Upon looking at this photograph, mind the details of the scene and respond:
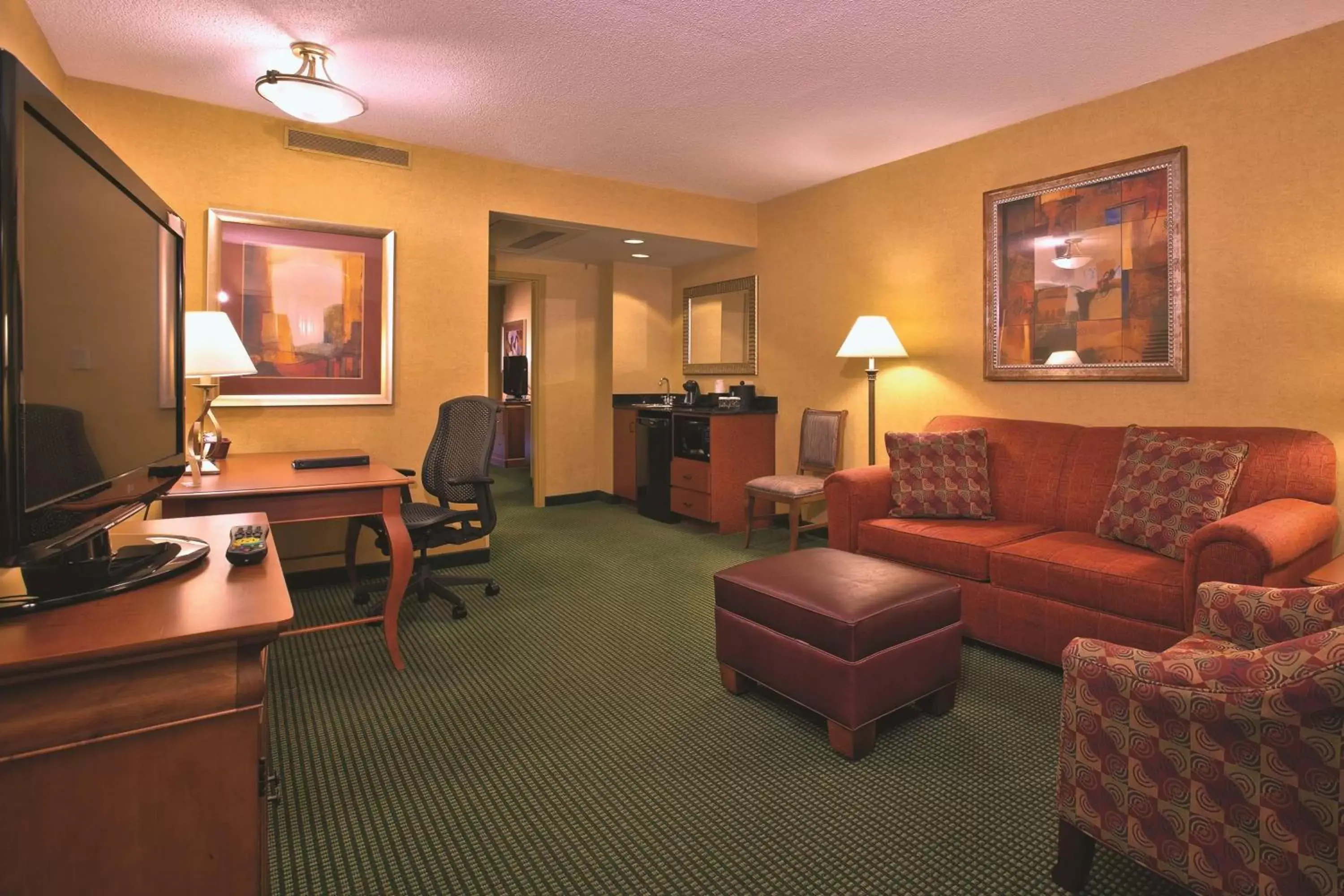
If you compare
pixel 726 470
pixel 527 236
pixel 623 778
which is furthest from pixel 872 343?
pixel 623 778

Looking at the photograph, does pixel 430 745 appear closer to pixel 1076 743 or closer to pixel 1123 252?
pixel 1076 743

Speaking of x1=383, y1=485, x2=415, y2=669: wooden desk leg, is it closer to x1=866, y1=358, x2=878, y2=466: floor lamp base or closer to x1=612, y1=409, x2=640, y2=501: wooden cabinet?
x1=866, y1=358, x2=878, y2=466: floor lamp base

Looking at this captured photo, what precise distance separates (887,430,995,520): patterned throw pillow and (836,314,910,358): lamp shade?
0.78 meters

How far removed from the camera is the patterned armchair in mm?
1226

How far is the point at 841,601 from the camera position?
2.28m

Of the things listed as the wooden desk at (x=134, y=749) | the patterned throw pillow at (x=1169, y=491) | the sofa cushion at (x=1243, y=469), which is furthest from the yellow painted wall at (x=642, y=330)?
the wooden desk at (x=134, y=749)

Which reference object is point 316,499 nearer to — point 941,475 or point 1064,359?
point 941,475

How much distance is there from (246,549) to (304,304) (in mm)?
2876

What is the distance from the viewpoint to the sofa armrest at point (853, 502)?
3.59m

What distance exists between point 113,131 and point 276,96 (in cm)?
108

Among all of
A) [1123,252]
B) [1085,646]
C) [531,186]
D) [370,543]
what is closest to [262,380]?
[370,543]

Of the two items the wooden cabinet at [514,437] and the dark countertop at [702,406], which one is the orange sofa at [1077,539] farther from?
the wooden cabinet at [514,437]

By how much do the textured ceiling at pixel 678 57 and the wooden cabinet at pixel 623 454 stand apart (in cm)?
281

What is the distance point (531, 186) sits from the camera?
15.2 feet
